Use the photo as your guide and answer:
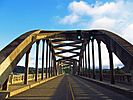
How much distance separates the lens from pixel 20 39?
25.5 metres

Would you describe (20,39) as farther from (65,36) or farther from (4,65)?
(65,36)

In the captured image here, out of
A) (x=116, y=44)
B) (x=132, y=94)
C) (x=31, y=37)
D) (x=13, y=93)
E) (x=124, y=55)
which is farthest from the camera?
(x=31, y=37)

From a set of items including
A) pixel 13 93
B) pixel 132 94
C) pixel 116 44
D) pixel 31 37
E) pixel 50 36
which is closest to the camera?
pixel 132 94

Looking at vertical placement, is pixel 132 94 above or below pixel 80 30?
below

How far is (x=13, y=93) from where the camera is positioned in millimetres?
17203

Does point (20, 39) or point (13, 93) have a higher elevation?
point (20, 39)

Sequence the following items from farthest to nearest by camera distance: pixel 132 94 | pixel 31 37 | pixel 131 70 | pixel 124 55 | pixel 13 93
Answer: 1. pixel 31 37
2. pixel 124 55
3. pixel 131 70
4. pixel 13 93
5. pixel 132 94

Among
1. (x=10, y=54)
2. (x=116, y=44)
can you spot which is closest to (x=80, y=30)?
(x=116, y=44)

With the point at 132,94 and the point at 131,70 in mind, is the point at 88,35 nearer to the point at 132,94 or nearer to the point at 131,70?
the point at 131,70

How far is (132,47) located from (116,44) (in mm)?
2703

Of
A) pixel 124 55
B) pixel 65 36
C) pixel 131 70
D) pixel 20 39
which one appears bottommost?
pixel 131 70

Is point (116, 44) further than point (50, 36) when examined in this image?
No

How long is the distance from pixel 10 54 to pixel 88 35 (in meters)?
19.1

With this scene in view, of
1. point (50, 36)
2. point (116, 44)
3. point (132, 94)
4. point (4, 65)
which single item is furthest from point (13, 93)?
point (50, 36)
